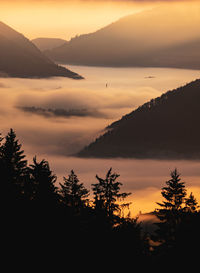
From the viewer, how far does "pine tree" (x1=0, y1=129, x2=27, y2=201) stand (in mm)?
45125

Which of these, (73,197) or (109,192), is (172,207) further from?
(73,197)

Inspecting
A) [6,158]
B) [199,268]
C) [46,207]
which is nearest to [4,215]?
[46,207]

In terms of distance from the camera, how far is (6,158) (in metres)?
59.9

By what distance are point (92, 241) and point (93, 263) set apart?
157cm

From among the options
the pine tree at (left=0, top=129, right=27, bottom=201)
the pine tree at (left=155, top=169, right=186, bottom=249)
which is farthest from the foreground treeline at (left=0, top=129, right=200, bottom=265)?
the pine tree at (left=155, top=169, right=186, bottom=249)

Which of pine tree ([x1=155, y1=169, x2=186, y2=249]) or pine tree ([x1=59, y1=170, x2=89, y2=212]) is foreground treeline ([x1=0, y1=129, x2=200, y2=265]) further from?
pine tree ([x1=155, y1=169, x2=186, y2=249])

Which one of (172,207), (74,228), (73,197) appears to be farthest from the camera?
(172,207)

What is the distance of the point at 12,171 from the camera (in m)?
54.2

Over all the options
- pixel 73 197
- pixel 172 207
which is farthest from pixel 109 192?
pixel 73 197

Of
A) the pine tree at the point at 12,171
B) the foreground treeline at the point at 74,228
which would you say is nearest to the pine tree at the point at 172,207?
the foreground treeline at the point at 74,228

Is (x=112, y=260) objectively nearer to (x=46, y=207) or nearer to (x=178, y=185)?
(x=46, y=207)

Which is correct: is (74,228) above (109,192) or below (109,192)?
below

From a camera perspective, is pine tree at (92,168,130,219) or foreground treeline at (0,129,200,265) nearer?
foreground treeline at (0,129,200,265)

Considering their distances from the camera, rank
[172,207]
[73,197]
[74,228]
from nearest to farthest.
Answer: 1. [74,228]
2. [73,197]
3. [172,207]
